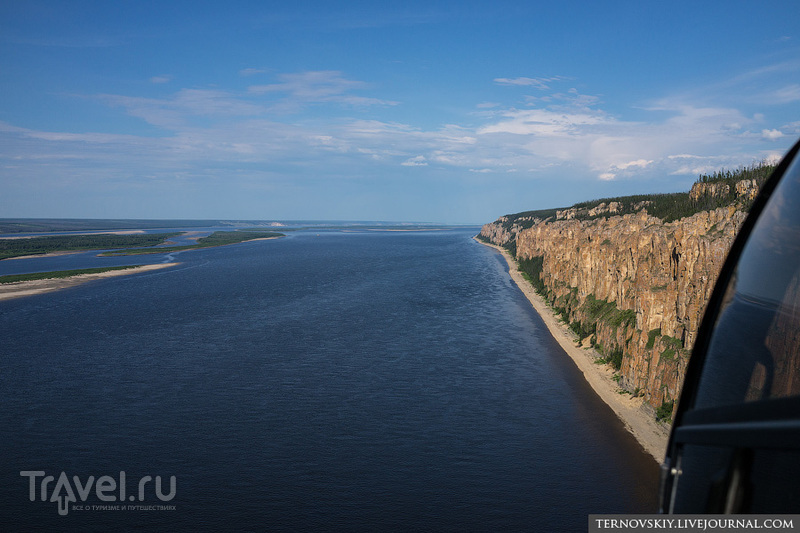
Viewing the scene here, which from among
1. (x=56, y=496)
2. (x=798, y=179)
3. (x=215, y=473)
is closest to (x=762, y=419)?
(x=798, y=179)

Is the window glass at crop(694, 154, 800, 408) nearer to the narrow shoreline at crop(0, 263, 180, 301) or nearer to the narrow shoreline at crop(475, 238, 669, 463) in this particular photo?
the narrow shoreline at crop(475, 238, 669, 463)

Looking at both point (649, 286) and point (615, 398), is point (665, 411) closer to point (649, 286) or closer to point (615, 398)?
point (615, 398)

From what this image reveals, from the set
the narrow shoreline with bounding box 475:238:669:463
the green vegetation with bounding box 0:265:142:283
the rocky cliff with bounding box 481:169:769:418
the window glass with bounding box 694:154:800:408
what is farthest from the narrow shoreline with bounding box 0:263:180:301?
the window glass with bounding box 694:154:800:408

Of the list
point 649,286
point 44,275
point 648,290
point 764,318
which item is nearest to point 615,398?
point 648,290

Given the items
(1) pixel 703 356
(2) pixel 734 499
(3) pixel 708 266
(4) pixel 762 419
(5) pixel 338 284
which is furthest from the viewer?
(5) pixel 338 284

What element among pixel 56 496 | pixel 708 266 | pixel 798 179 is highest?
pixel 798 179

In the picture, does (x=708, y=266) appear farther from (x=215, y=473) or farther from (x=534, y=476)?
(x=215, y=473)

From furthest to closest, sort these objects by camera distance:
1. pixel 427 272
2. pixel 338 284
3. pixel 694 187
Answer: pixel 427 272
pixel 338 284
pixel 694 187
